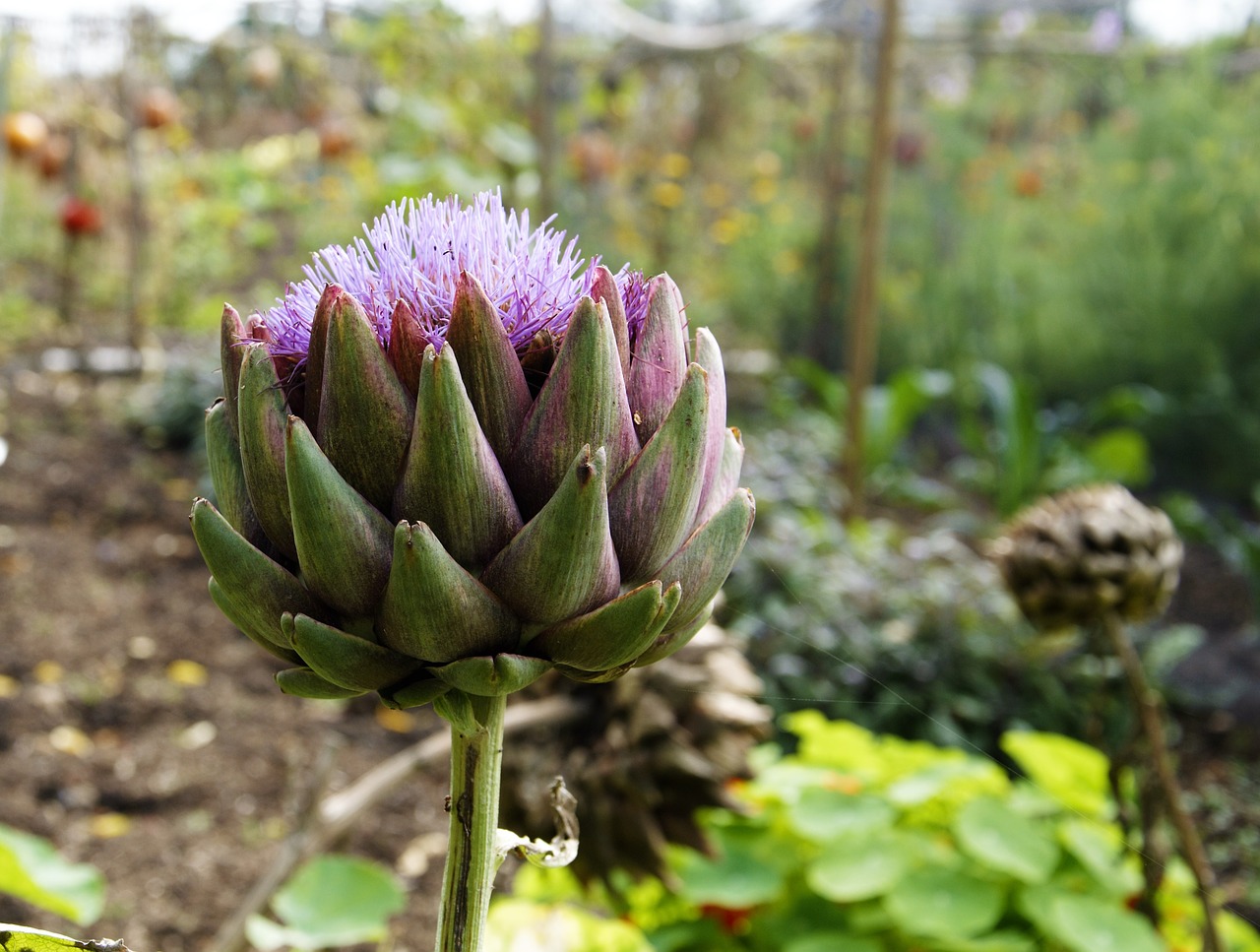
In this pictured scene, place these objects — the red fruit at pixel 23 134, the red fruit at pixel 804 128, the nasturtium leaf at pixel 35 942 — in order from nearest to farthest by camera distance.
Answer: the nasturtium leaf at pixel 35 942, the red fruit at pixel 23 134, the red fruit at pixel 804 128

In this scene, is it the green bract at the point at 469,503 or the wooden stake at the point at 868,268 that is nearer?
the green bract at the point at 469,503

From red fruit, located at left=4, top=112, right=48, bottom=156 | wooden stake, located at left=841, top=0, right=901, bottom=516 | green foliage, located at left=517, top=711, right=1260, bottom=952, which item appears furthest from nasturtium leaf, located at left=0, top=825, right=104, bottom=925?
red fruit, located at left=4, top=112, right=48, bottom=156

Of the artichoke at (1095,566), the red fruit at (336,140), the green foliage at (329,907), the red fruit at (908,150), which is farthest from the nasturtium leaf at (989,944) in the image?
the red fruit at (908,150)

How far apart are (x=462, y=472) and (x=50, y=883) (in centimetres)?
88

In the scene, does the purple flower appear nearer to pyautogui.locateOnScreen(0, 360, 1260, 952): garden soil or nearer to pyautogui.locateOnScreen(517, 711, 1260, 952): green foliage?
pyautogui.locateOnScreen(0, 360, 1260, 952): garden soil

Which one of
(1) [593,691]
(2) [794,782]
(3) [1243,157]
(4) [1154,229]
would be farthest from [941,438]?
(1) [593,691]

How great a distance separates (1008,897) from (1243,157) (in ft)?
11.2

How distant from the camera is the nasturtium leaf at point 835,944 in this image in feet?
3.67

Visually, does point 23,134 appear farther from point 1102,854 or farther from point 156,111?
point 1102,854

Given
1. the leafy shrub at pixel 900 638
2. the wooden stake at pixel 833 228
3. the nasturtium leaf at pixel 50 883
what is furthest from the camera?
the wooden stake at pixel 833 228

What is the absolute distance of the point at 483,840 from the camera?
0.43m

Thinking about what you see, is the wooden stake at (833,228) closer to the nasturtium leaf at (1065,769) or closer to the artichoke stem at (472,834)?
the nasturtium leaf at (1065,769)

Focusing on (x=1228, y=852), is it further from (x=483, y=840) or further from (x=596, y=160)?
(x=596, y=160)

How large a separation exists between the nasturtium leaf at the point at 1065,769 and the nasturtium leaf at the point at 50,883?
1.03 metres
